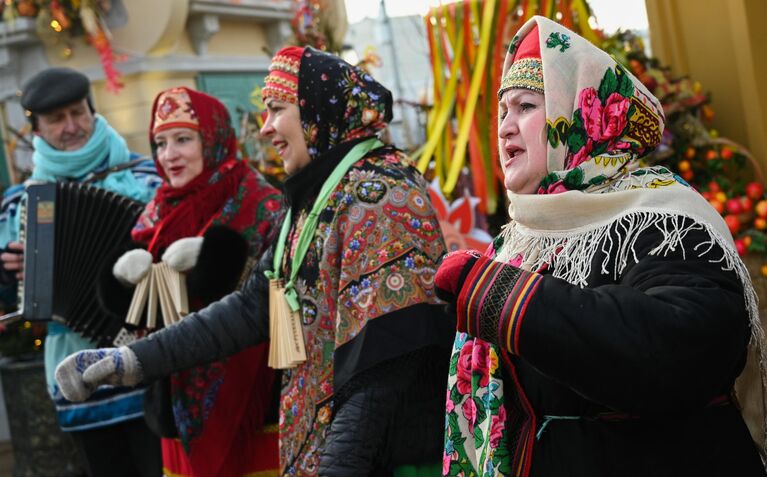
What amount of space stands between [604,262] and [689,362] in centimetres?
27

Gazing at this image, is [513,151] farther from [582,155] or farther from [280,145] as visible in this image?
[280,145]

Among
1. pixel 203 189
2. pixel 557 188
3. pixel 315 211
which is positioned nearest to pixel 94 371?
pixel 315 211

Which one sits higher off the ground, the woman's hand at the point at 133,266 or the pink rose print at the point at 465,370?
the woman's hand at the point at 133,266

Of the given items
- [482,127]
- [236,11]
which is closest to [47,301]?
[482,127]

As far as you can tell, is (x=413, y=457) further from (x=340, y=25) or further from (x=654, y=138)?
(x=340, y=25)

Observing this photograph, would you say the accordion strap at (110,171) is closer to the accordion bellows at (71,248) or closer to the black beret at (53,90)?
the accordion bellows at (71,248)

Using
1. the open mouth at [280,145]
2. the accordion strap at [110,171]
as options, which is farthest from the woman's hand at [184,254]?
the accordion strap at [110,171]

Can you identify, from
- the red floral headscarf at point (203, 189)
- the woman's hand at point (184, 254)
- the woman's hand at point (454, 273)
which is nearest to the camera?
the woman's hand at point (454, 273)

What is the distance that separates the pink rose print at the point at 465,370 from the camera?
2113 millimetres

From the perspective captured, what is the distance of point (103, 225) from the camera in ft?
14.0

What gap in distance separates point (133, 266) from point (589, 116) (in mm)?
2310

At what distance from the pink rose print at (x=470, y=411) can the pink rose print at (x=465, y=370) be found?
0.03m

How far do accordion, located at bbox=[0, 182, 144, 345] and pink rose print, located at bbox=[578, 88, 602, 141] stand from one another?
Answer: 9.14 feet

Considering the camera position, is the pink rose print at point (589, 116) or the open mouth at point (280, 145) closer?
the pink rose print at point (589, 116)
